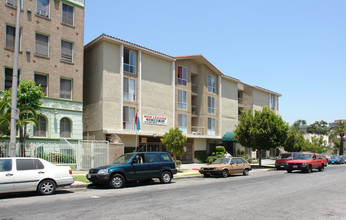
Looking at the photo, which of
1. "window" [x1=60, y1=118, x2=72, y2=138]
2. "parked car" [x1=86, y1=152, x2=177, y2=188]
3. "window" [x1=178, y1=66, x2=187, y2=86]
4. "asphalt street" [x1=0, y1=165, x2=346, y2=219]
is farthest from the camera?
"window" [x1=178, y1=66, x2=187, y2=86]

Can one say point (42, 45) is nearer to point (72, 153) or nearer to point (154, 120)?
point (72, 153)

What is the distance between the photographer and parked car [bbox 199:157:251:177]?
19391 mm

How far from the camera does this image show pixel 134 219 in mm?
7309

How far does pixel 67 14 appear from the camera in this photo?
24844 mm

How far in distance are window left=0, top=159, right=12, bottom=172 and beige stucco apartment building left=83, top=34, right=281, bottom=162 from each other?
Answer: 1042 centimetres

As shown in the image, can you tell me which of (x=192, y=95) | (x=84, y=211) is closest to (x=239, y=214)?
(x=84, y=211)

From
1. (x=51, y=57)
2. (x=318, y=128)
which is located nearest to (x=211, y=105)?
(x=51, y=57)

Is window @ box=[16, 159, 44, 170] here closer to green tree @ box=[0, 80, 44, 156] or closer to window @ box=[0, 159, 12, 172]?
window @ box=[0, 159, 12, 172]

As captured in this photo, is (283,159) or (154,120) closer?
(283,159)

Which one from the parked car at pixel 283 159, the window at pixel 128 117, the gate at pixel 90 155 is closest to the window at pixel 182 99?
the window at pixel 128 117

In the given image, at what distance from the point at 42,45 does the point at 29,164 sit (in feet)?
48.2

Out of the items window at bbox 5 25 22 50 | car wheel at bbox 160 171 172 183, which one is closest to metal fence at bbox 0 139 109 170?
window at bbox 5 25 22 50

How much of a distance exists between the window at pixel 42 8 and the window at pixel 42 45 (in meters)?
1.73

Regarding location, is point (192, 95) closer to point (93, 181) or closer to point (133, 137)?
point (133, 137)
